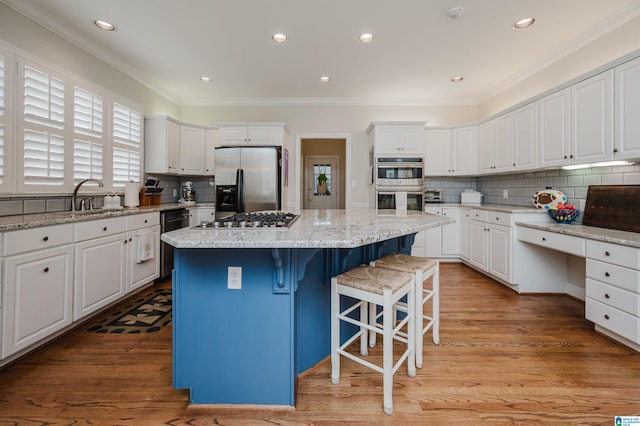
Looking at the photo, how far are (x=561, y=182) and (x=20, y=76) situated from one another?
17.1ft

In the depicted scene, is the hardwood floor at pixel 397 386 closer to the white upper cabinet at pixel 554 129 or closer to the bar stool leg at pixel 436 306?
the bar stool leg at pixel 436 306

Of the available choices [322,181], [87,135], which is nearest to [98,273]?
[87,135]

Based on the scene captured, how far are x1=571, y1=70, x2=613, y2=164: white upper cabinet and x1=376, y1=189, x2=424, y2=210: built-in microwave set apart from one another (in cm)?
187

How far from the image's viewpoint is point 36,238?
6.03 ft

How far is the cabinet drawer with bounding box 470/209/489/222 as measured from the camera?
362cm

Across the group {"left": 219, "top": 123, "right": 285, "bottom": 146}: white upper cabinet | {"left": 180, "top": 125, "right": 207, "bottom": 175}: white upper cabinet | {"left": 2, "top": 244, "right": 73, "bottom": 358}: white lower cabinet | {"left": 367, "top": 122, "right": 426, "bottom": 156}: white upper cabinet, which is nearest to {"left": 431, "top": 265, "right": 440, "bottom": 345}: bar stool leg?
{"left": 2, "top": 244, "right": 73, "bottom": 358}: white lower cabinet

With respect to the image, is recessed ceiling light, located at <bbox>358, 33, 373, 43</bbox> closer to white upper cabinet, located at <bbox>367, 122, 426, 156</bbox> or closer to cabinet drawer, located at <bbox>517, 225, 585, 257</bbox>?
white upper cabinet, located at <bbox>367, 122, 426, 156</bbox>

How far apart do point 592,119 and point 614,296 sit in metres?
1.54

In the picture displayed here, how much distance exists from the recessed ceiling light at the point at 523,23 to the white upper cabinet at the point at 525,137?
849mm

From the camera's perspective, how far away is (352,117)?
4816mm

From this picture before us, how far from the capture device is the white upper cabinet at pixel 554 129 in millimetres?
2760

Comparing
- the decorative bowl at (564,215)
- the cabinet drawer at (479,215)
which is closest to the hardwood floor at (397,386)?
the decorative bowl at (564,215)

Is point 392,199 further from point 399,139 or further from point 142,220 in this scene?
point 142,220

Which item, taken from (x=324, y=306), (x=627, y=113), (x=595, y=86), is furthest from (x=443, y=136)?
(x=324, y=306)
